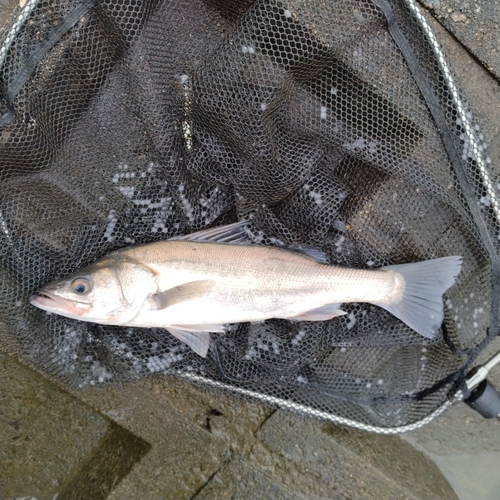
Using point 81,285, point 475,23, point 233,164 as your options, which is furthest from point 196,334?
point 475,23

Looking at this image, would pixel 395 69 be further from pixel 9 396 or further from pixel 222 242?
pixel 9 396

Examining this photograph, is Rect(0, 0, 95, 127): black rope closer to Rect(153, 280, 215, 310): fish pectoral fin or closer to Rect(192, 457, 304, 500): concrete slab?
Rect(153, 280, 215, 310): fish pectoral fin

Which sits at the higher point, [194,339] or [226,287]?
[226,287]

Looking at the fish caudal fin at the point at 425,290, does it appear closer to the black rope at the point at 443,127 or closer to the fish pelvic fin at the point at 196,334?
the black rope at the point at 443,127

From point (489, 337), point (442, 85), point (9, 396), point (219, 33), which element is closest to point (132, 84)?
point (219, 33)

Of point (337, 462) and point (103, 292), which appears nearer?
point (103, 292)

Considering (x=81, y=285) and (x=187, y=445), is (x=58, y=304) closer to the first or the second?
(x=81, y=285)

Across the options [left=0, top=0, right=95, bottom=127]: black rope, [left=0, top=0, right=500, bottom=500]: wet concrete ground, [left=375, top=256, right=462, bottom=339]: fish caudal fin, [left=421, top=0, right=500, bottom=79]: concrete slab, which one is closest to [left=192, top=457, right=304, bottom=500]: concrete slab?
[left=0, top=0, right=500, bottom=500]: wet concrete ground
